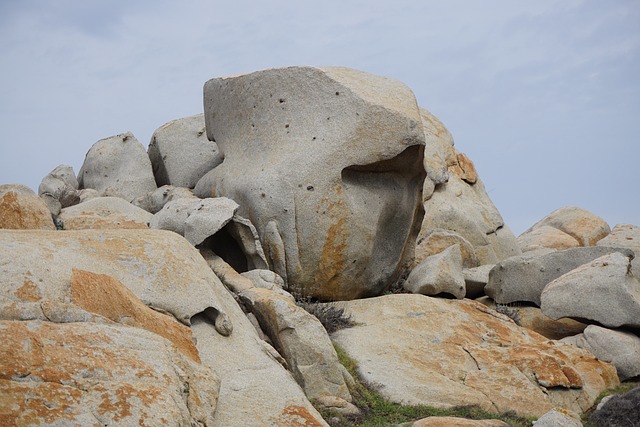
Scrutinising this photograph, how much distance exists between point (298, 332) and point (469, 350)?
3829 mm

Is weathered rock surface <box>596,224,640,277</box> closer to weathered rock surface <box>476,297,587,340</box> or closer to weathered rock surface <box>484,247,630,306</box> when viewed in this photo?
weathered rock surface <box>484,247,630,306</box>

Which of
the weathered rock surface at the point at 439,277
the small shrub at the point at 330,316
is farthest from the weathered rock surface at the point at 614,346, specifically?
the small shrub at the point at 330,316

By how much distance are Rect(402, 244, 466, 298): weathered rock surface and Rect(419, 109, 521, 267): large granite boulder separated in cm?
315

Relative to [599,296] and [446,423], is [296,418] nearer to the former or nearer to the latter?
[446,423]

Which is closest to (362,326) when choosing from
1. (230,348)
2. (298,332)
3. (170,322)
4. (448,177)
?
(298,332)

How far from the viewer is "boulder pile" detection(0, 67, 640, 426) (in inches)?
368

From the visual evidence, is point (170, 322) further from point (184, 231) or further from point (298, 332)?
point (184, 231)

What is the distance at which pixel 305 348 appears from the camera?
1315cm

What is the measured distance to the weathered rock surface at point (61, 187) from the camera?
819 inches

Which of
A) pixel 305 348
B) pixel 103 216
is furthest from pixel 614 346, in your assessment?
pixel 103 216

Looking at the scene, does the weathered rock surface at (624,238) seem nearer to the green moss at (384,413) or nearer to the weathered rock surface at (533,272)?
the weathered rock surface at (533,272)

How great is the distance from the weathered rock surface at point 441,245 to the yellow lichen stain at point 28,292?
36.9 ft

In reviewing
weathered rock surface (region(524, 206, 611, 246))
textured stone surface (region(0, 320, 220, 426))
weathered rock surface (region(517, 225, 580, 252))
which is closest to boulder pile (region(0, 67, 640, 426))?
textured stone surface (region(0, 320, 220, 426))

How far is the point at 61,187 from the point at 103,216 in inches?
163
